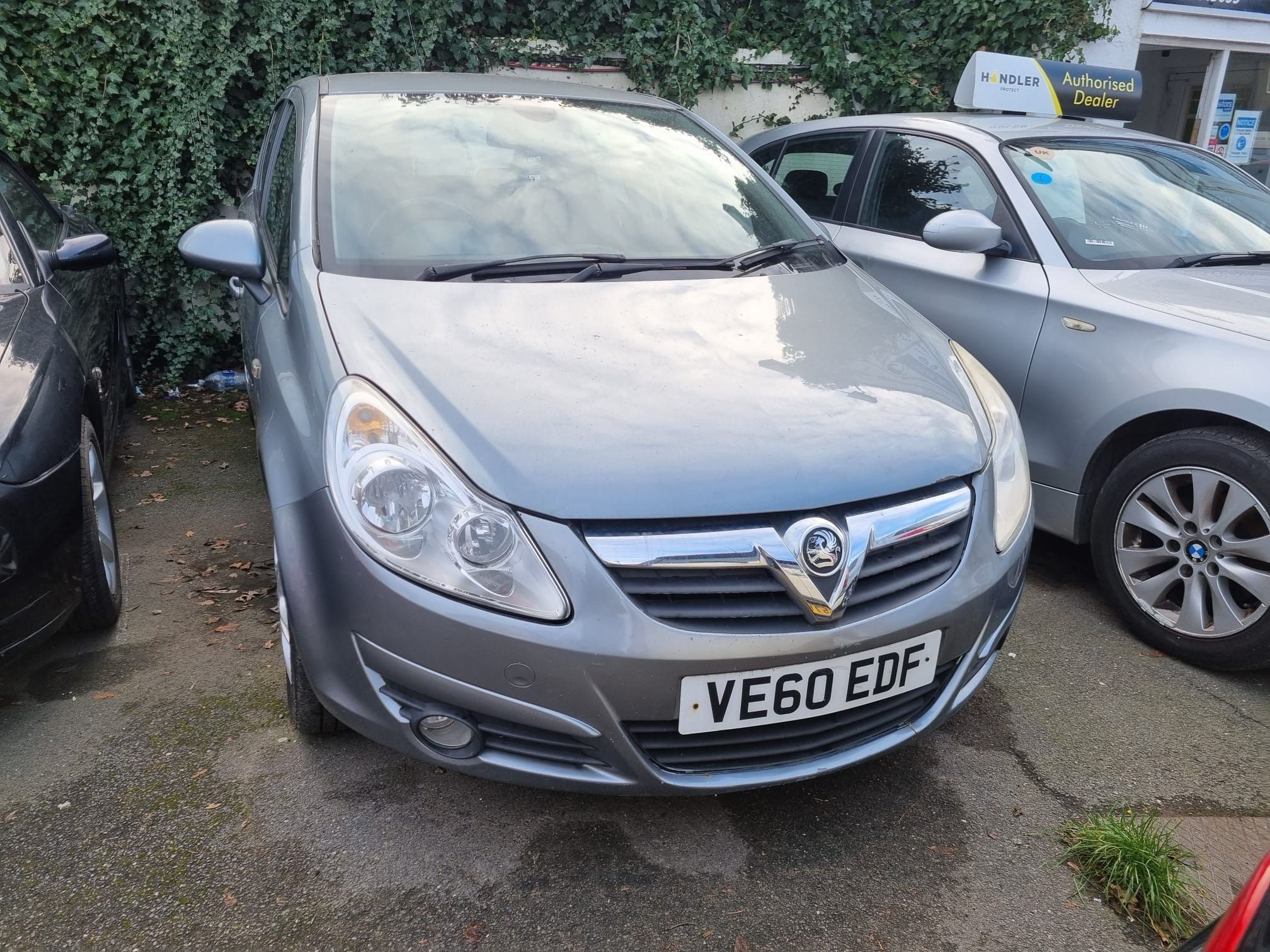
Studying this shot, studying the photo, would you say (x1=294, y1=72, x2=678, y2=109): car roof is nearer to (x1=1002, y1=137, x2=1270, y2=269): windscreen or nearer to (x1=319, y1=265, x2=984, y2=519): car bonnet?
(x1=319, y1=265, x2=984, y2=519): car bonnet

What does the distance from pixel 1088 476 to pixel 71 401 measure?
3072 mm

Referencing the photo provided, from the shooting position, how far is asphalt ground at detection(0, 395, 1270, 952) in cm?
185

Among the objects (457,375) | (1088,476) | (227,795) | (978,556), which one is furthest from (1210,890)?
(227,795)

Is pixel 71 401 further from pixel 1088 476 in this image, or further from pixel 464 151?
pixel 1088 476

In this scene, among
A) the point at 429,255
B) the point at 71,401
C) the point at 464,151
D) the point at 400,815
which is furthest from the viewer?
the point at 464,151

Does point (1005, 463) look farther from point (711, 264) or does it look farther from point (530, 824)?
point (530, 824)

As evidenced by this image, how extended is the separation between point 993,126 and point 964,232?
0.92 m

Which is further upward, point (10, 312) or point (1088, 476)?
point (10, 312)

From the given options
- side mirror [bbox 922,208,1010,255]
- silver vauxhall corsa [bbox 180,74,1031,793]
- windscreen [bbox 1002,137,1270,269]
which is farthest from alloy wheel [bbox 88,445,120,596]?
windscreen [bbox 1002,137,1270,269]

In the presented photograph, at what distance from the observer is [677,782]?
6.02 ft

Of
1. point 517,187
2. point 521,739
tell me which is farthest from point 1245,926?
point 517,187

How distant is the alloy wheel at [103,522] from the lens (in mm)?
2696

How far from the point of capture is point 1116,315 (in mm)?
3041

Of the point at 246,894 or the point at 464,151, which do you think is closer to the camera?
the point at 246,894
